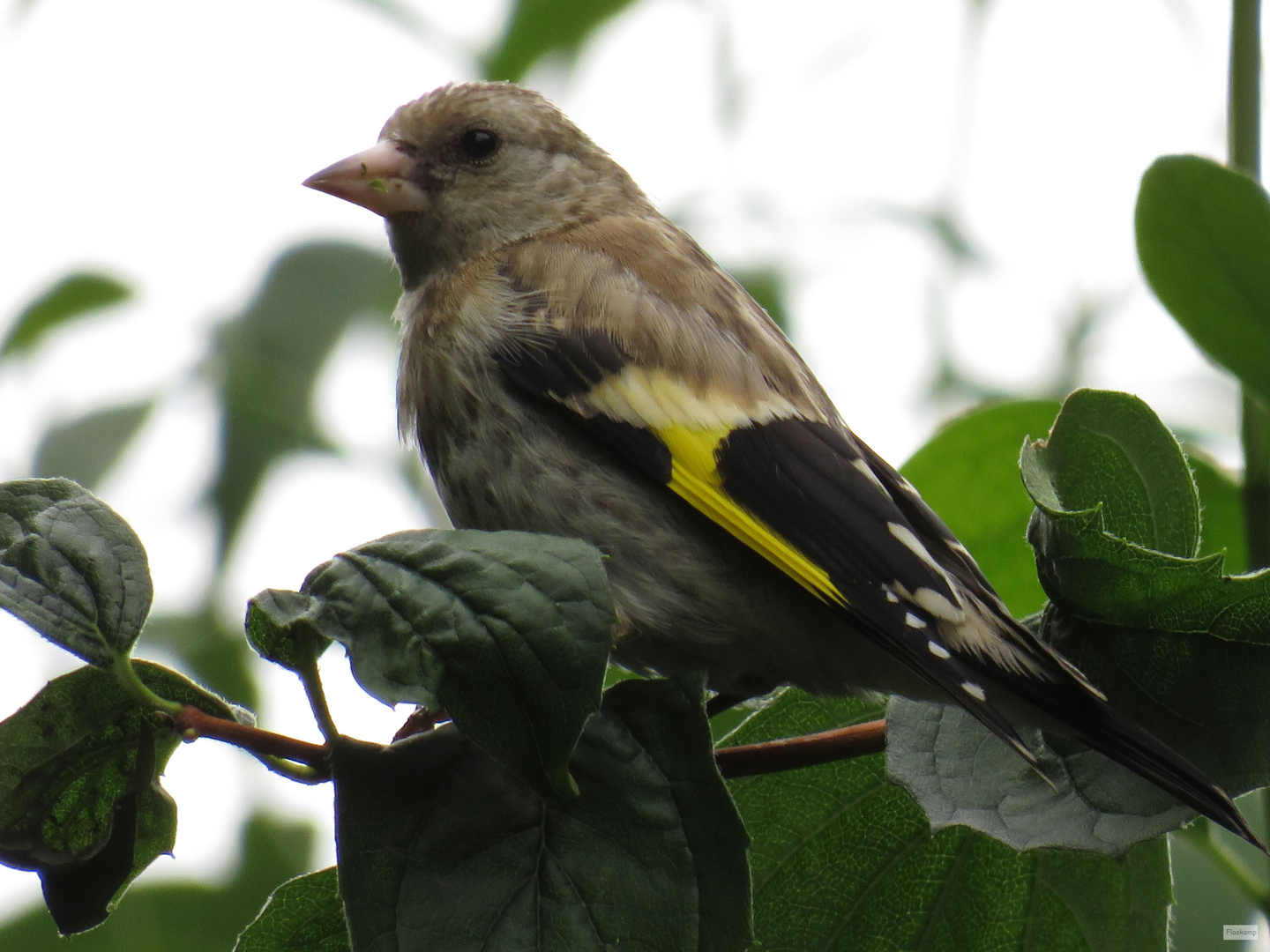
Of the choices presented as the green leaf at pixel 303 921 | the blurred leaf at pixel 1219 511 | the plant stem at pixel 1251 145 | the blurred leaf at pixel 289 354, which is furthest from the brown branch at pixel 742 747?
the blurred leaf at pixel 289 354

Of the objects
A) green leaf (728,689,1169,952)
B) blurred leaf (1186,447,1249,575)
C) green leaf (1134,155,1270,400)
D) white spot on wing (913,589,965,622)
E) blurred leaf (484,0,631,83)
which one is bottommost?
green leaf (728,689,1169,952)

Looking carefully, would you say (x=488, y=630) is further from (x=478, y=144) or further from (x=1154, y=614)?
(x=478, y=144)

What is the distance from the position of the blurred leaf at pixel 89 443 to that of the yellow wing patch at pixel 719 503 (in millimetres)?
1808

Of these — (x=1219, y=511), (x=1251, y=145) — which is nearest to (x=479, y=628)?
(x=1251, y=145)

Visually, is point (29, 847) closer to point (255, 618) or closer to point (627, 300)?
point (255, 618)

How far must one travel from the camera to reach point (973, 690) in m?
1.68

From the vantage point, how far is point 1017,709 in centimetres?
182

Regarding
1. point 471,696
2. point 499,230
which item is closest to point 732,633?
point 471,696

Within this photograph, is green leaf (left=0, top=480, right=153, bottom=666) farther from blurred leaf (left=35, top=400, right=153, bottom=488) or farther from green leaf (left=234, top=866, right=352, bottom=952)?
blurred leaf (left=35, top=400, right=153, bottom=488)

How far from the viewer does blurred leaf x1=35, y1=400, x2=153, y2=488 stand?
11.4 ft

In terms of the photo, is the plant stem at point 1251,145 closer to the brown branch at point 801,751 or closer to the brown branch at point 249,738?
the brown branch at point 801,751

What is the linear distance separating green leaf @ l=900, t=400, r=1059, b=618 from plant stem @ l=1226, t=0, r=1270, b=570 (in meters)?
0.38

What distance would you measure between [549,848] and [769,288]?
8.93 ft

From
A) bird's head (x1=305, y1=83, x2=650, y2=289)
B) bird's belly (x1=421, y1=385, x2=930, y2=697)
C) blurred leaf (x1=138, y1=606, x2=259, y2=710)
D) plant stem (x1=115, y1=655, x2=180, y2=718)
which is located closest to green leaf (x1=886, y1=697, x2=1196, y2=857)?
bird's belly (x1=421, y1=385, x2=930, y2=697)
